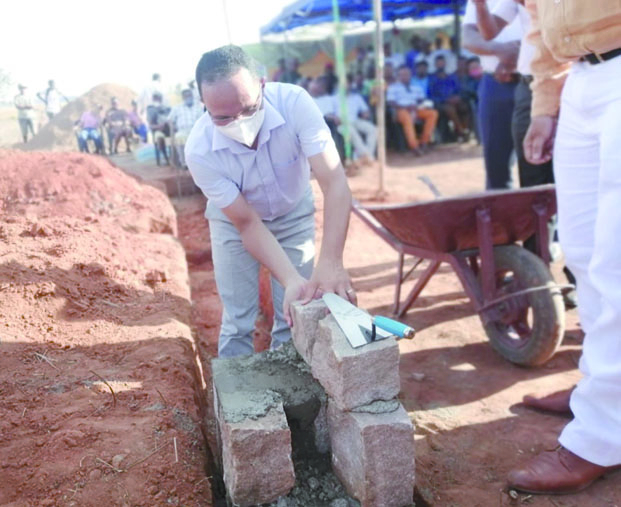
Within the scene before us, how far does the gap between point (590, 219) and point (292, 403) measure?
1.32 meters

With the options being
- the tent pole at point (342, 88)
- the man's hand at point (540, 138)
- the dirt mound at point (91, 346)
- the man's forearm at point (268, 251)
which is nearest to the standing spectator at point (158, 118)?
the dirt mound at point (91, 346)

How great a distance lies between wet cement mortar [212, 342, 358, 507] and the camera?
1.98 metres

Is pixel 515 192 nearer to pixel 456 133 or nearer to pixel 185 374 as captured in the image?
pixel 185 374

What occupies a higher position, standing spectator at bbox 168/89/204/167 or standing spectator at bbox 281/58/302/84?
standing spectator at bbox 281/58/302/84

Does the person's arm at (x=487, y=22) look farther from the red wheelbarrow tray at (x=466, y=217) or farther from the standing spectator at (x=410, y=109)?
the standing spectator at (x=410, y=109)

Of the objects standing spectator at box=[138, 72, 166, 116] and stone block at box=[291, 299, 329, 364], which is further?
standing spectator at box=[138, 72, 166, 116]

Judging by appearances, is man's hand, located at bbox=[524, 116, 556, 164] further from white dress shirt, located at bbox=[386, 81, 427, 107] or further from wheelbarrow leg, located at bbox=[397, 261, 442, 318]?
white dress shirt, located at bbox=[386, 81, 427, 107]

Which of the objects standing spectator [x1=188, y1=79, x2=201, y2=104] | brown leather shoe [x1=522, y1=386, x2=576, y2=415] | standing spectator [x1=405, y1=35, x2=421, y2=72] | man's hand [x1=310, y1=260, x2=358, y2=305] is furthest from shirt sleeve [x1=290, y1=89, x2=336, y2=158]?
standing spectator [x1=405, y1=35, x2=421, y2=72]

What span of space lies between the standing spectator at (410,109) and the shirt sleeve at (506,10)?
7.83 m

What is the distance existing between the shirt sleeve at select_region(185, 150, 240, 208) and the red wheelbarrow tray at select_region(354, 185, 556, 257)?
3.72 ft

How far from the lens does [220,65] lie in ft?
6.95

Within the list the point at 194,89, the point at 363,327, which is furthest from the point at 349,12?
the point at 363,327

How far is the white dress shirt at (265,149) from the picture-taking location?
2.39 metres

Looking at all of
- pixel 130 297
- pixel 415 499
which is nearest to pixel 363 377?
pixel 415 499
